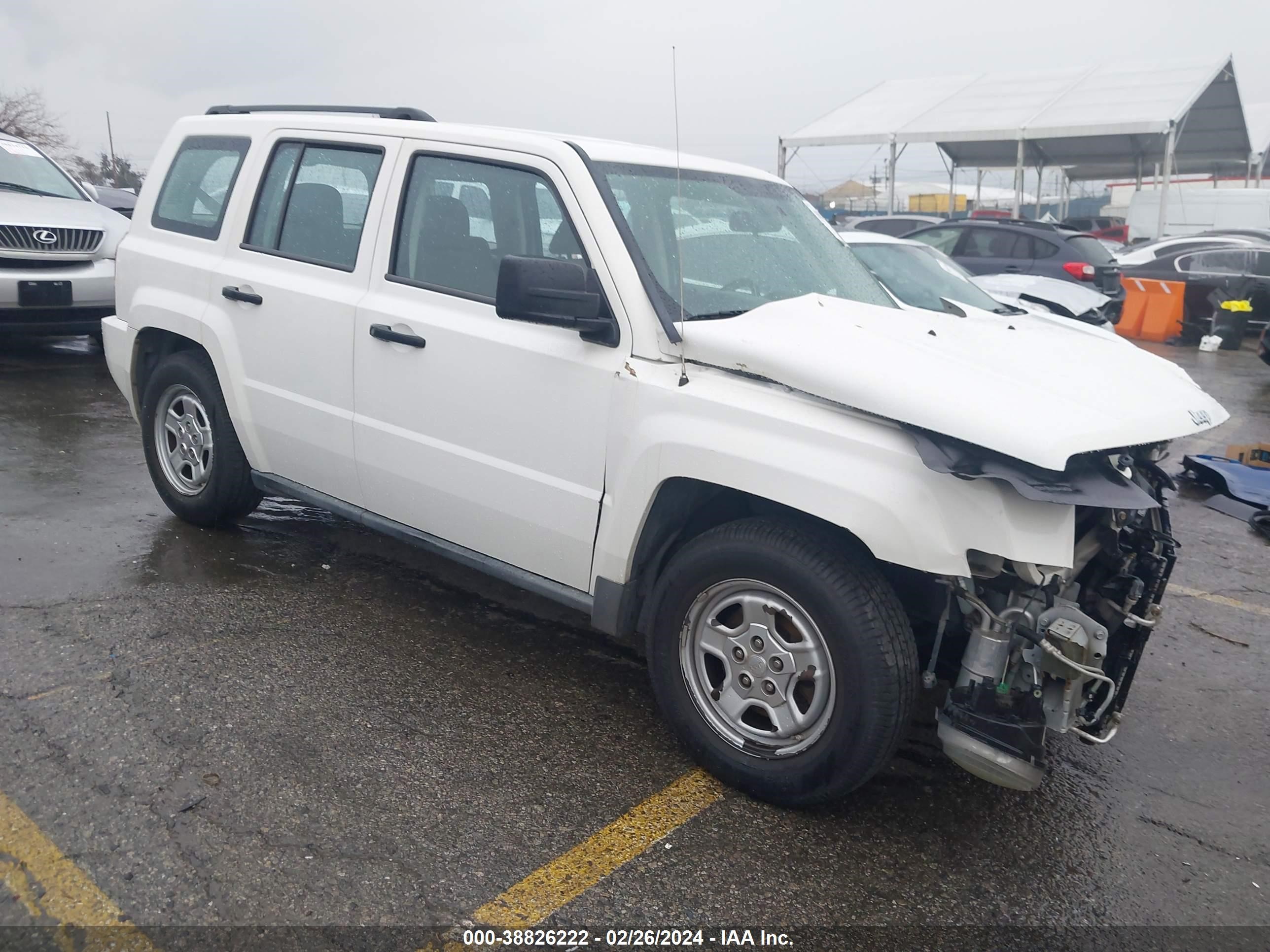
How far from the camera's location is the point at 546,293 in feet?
10.4

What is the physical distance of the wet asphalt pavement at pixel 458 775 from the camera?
2.73m

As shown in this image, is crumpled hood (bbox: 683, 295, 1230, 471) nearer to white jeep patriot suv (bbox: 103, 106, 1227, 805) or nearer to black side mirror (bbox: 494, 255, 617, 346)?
white jeep patriot suv (bbox: 103, 106, 1227, 805)

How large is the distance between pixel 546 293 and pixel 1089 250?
11.4 m

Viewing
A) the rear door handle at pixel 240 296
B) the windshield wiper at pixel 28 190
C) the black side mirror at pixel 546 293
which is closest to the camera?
the black side mirror at pixel 546 293

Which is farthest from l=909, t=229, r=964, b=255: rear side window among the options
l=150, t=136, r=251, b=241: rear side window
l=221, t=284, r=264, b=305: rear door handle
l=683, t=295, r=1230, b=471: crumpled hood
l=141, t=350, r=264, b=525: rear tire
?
l=221, t=284, r=264, b=305: rear door handle

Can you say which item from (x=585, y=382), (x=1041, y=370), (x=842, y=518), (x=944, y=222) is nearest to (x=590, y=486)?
(x=585, y=382)

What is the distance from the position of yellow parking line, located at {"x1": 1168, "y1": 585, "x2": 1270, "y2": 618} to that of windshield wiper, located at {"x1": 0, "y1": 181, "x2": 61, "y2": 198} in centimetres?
963

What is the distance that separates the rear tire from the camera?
475 centimetres

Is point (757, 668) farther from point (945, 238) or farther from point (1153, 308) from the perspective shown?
point (1153, 308)

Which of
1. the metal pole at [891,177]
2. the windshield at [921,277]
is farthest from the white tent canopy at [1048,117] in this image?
the windshield at [921,277]

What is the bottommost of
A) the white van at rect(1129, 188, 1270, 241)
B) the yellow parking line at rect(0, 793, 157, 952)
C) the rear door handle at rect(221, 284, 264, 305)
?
the yellow parking line at rect(0, 793, 157, 952)

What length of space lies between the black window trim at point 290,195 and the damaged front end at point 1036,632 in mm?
2388

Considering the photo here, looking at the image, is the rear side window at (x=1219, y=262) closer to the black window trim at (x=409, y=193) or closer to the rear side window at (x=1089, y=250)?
the rear side window at (x=1089, y=250)

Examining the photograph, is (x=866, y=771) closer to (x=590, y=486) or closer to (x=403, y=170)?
(x=590, y=486)
